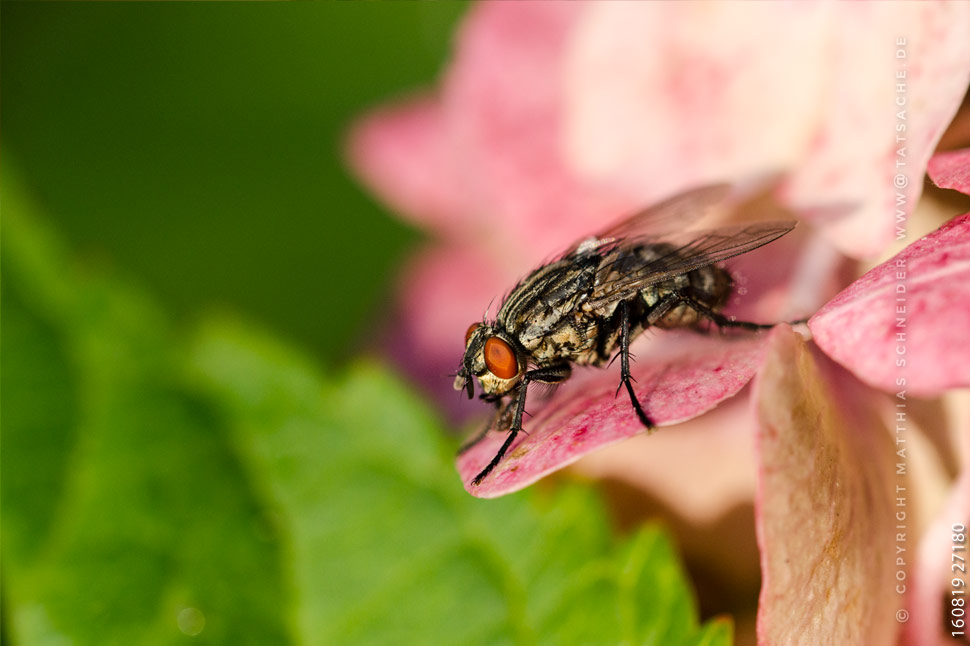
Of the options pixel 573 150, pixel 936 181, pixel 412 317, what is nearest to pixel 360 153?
pixel 412 317

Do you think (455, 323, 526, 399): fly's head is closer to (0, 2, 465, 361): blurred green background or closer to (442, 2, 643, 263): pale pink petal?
(442, 2, 643, 263): pale pink petal

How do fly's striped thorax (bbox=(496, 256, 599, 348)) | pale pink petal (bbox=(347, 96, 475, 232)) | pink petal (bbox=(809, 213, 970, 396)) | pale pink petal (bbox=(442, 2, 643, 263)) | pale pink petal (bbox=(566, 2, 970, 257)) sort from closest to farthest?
pink petal (bbox=(809, 213, 970, 396))
pale pink petal (bbox=(566, 2, 970, 257))
fly's striped thorax (bbox=(496, 256, 599, 348))
pale pink petal (bbox=(442, 2, 643, 263))
pale pink petal (bbox=(347, 96, 475, 232))

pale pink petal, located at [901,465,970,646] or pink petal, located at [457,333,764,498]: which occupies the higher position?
pink petal, located at [457,333,764,498]

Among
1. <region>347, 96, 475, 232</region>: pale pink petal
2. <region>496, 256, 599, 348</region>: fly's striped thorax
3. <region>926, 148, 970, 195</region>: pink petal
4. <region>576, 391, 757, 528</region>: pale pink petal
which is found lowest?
<region>576, 391, 757, 528</region>: pale pink petal

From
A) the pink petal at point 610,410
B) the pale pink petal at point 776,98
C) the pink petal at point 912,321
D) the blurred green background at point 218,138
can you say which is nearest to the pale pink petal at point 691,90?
the pale pink petal at point 776,98

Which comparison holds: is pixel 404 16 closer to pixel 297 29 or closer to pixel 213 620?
pixel 297 29

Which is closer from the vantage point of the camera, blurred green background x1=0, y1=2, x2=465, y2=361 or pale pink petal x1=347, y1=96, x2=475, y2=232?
pale pink petal x1=347, y1=96, x2=475, y2=232

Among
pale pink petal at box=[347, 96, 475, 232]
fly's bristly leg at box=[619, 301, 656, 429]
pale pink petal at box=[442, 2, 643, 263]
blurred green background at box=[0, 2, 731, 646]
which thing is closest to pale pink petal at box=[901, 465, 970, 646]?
blurred green background at box=[0, 2, 731, 646]
